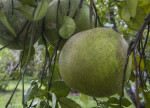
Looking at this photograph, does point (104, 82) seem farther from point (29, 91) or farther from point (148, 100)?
point (29, 91)

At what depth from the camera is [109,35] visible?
557 mm

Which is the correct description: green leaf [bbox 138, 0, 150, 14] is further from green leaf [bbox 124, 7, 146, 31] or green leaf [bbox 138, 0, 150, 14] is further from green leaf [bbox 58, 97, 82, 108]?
green leaf [bbox 58, 97, 82, 108]

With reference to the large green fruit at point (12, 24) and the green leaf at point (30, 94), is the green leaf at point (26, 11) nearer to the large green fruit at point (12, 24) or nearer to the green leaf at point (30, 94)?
the large green fruit at point (12, 24)

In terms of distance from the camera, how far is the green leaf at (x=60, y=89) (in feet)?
2.42

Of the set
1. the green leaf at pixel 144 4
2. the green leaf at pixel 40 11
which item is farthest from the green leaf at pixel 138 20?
the green leaf at pixel 40 11

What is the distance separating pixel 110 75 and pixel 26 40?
0.44 m

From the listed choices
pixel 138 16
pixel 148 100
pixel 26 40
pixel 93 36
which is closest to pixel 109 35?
pixel 93 36

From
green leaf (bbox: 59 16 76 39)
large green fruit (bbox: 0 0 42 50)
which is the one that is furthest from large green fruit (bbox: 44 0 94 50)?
green leaf (bbox: 59 16 76 39)

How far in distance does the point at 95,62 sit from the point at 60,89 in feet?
0.98

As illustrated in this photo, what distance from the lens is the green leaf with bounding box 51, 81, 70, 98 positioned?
0.74 m

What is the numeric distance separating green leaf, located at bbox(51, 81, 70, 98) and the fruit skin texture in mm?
191

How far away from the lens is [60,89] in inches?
29.3

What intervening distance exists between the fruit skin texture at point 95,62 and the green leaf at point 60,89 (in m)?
0.19

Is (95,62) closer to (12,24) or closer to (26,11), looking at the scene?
(26,11)
